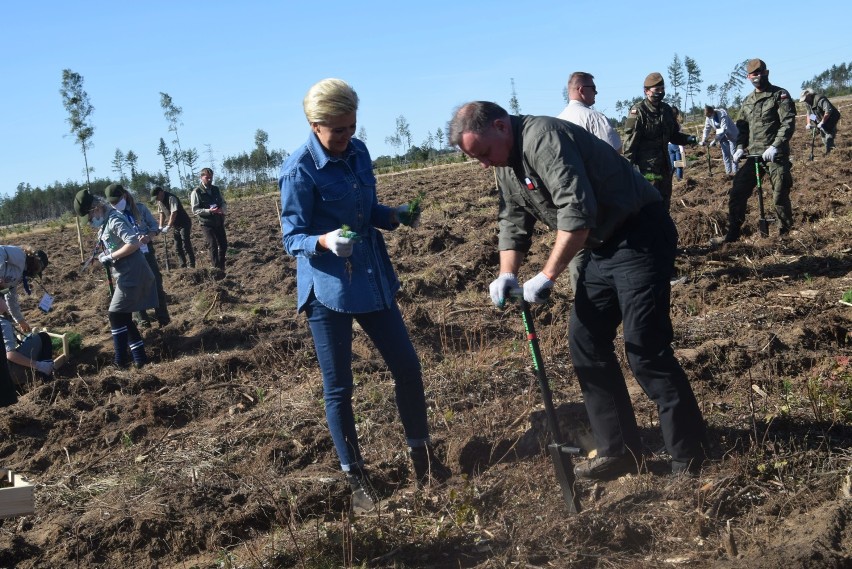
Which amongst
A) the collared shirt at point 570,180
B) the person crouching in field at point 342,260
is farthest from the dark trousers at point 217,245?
the collared shirt at point 570,180

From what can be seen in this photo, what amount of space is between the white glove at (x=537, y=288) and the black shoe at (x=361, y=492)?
1.25 m

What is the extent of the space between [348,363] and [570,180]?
1357mm

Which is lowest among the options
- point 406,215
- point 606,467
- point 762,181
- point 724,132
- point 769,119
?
point 606,467

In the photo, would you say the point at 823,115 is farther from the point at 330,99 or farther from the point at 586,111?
the point at 330,99

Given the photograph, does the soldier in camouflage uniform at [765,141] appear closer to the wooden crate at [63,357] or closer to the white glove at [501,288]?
the white glove at [501,288]

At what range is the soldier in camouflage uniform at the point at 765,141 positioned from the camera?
341 inches

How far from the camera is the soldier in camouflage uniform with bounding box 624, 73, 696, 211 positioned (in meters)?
8.02

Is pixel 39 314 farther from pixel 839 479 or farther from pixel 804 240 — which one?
pixel 839 479

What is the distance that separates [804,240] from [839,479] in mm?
5776

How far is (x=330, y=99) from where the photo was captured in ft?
11.5

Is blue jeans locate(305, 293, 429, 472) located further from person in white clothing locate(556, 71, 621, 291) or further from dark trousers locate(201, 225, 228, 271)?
dark trousers locate(201, 225, 228, 271)


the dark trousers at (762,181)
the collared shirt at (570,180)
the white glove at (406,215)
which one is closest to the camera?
the collared shirt at (570,180)

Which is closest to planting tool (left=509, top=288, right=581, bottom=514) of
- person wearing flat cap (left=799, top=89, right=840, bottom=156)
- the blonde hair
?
the blonde hair

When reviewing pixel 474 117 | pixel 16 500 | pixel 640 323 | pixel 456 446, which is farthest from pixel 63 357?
pixel 640 323
